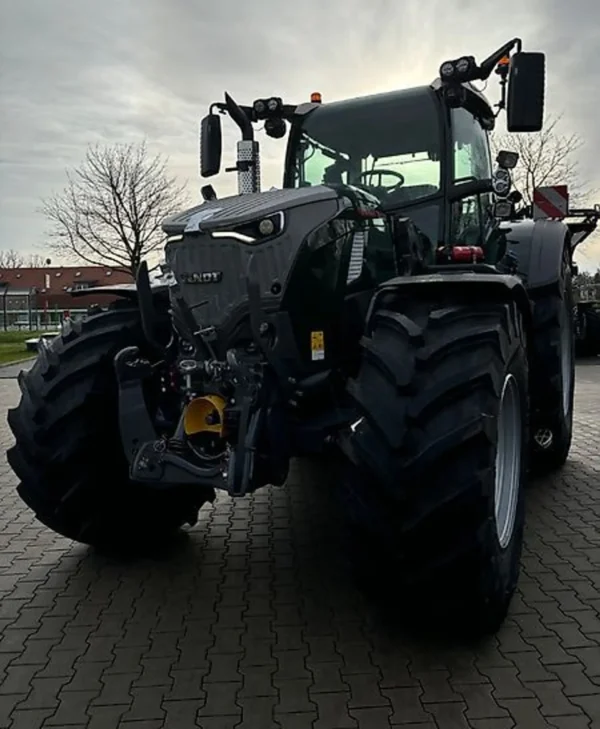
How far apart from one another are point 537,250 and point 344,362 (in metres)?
2.40

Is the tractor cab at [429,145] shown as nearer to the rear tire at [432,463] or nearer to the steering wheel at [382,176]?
the steering wheel at [382,176]

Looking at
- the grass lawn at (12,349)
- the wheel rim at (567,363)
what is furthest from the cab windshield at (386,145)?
the grass lawn at (12,349)

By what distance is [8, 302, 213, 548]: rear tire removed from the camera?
13.2 ft

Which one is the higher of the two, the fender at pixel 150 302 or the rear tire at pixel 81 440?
the fender at pixel 150 302

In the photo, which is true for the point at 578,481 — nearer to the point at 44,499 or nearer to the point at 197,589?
the point at 197,589

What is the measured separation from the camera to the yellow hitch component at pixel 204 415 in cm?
358

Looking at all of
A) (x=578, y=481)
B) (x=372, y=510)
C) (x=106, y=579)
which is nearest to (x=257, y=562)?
(x=106, y=579)

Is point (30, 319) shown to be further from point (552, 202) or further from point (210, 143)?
point (210, 143)

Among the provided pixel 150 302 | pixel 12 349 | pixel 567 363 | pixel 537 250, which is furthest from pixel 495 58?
pixel 12 349

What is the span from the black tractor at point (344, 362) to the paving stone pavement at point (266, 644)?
9.2 inches

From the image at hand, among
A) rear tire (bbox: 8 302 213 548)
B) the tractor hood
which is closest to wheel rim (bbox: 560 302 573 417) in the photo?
the tractor hood

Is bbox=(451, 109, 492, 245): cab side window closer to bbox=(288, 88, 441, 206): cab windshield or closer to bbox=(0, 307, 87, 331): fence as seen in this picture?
bbox=(288, 88, 441, 206): cab windshield

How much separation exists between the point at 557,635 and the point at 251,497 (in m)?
2.68

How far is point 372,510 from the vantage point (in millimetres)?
3018
